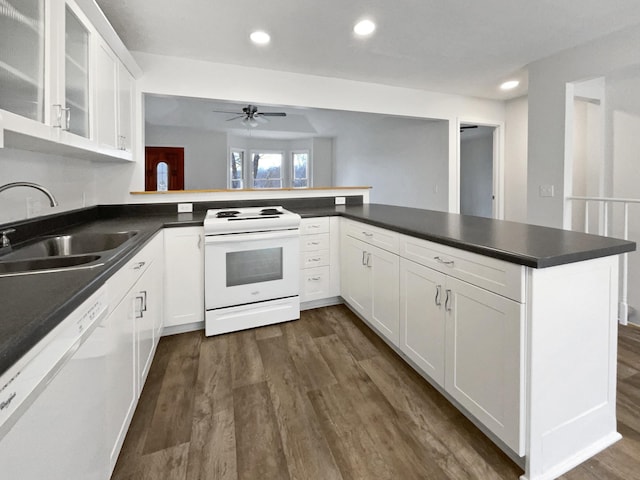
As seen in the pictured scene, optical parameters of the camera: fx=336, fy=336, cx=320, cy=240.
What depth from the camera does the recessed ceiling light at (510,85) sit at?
3.85 m

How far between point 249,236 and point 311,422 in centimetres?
143

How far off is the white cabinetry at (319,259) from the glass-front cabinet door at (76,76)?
1716 mm

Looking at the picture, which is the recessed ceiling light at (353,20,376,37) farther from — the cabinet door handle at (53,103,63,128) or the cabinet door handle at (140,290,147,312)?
the cabinet door handle at (140,290,147,312)

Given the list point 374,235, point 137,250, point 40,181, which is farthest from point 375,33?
point 40,181

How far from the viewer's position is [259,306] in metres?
2.73

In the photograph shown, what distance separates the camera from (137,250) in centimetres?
161

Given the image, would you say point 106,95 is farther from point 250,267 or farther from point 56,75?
point 250,267

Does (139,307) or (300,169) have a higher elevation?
(300,169)

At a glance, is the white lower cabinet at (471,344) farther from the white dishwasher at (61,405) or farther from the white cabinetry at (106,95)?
the white cabinetry at (106,95)

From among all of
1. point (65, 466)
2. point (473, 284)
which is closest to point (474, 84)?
point (473, 284)

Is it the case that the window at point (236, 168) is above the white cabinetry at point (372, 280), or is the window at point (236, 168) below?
above

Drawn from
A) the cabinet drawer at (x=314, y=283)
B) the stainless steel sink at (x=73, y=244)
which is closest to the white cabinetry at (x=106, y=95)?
the stainless steel sink at (x=73, y=244)

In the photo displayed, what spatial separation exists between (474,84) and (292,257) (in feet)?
9.86

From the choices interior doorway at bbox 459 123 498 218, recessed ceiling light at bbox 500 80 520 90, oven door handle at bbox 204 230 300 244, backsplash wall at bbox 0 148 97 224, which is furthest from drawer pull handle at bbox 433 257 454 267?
interior doorway at bbox 459 123 498 218
